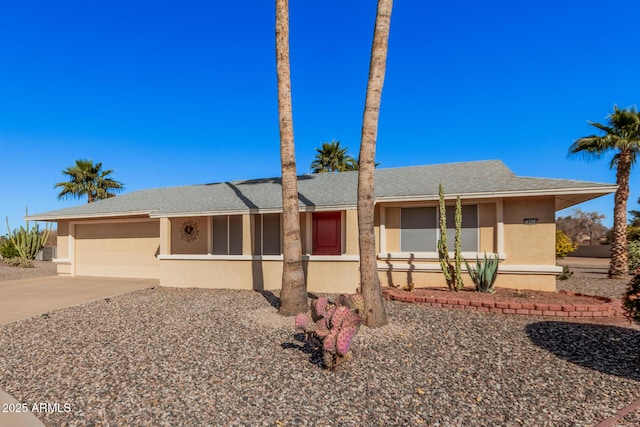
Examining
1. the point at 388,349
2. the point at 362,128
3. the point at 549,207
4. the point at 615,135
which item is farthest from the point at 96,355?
the point at 615,135

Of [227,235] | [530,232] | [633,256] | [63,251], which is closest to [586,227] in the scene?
[633,256]

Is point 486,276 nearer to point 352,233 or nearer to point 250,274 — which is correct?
point 352,233

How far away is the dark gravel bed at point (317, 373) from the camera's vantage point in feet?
12.4

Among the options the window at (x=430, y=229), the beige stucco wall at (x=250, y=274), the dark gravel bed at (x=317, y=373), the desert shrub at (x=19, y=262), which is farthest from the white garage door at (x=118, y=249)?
the window at (x=430, y=229)

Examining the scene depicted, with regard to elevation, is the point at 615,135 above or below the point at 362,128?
above

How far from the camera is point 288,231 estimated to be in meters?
8.20

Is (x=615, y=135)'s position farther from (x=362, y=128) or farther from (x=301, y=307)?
(x=301, y=307)

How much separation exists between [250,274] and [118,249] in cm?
762

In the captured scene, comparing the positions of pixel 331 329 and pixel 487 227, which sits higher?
pixel 487 227

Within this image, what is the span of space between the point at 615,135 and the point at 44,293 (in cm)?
2310

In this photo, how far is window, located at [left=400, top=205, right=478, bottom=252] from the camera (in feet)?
37.3

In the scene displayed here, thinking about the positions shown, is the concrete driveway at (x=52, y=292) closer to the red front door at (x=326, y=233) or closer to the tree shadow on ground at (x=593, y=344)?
the red front door at (x=326, y=233)

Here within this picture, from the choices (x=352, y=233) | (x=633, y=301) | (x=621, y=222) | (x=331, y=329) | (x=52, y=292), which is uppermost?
(x=621, y=222)

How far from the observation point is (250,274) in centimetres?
1180
